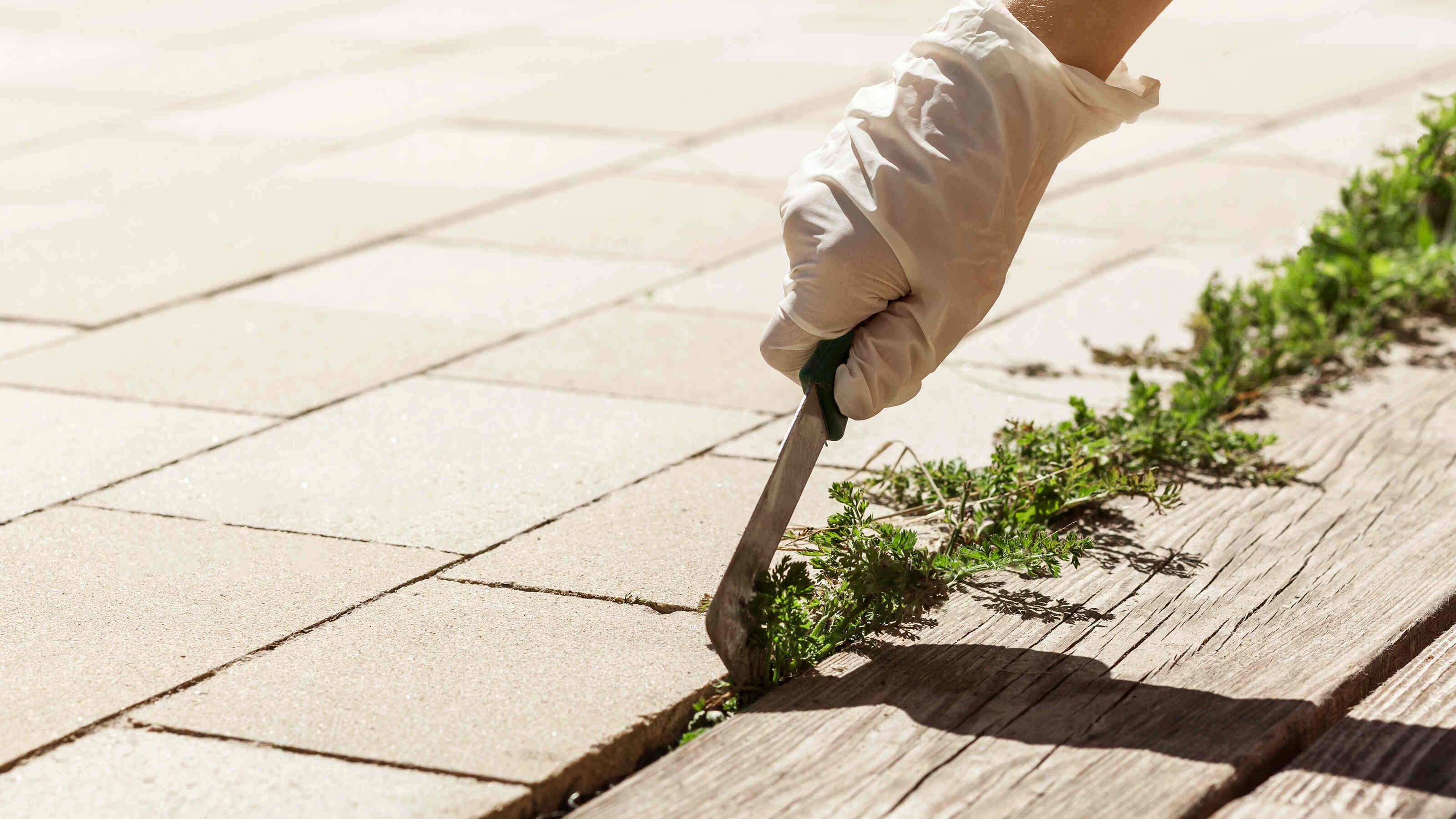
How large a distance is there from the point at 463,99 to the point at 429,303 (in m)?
3.54

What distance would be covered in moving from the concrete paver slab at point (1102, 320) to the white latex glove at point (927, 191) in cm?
198

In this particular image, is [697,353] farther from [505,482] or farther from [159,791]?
[159,791]

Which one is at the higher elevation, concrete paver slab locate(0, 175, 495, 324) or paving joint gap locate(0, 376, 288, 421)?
concrete paver slab locate(0, 175, 495, 324)

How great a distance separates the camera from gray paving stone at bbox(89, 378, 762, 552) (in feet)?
11.5

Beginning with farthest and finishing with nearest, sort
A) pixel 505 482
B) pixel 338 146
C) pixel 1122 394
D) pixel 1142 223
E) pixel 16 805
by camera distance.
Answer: pixel 338 146, pixel 1142 223, pixel 1122 394, pixel 505 482, pixel 16 805

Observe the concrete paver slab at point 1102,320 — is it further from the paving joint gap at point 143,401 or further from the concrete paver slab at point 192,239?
the concrete paver slab at point 192,239

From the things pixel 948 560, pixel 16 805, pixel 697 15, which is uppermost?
pixel 697 15

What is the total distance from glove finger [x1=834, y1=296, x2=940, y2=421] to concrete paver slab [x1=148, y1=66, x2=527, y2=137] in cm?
557

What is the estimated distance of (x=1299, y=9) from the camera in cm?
1111

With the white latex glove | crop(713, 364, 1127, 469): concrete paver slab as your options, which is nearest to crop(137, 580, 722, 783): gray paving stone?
the white latex glove

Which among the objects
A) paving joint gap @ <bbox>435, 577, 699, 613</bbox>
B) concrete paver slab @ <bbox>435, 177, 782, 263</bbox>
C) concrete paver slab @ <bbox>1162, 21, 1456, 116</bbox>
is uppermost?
concrete paver slab @ <bbox>1162, 21, 1456, 116</bbox>

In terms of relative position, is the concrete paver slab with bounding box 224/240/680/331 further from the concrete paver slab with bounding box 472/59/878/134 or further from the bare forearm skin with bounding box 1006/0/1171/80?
the bare forearm skin with bounding box 1006/0/1171/80

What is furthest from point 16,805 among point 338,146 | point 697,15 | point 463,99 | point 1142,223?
point 697,15

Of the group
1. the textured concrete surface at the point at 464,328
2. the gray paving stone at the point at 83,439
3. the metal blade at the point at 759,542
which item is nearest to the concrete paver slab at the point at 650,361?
the textured concrete surface at the point at 464,328
